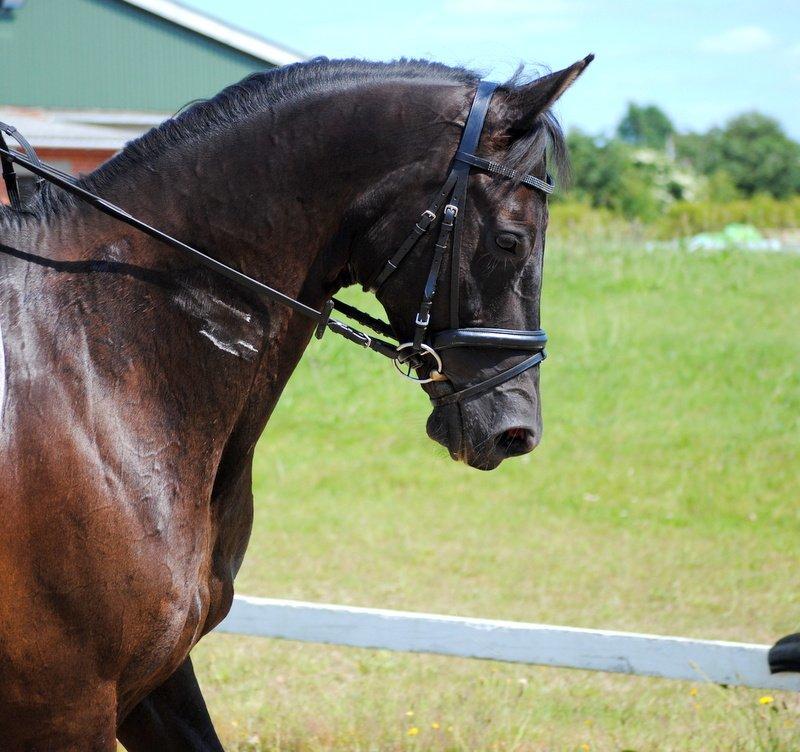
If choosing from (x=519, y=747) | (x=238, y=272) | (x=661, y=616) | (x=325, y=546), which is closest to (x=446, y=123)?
(x=238, y=272)

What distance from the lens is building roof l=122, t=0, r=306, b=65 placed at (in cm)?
1922

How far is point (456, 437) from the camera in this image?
7.96ft

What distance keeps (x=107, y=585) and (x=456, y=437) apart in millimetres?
887

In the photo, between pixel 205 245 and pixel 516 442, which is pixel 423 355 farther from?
pixel 205 245

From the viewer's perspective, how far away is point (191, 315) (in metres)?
2.43

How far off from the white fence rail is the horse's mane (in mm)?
2366

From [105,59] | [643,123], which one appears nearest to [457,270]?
[105,59]

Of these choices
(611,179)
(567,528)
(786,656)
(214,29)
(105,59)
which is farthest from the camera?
(611,179)

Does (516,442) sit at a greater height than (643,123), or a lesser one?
greater

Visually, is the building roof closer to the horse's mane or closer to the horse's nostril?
the horse's mane

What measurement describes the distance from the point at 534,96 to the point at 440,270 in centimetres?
47

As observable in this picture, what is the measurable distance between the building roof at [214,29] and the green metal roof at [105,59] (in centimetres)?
15

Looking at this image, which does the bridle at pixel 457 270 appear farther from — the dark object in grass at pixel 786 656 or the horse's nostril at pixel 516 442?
the dark object in grass at pixel 786 656

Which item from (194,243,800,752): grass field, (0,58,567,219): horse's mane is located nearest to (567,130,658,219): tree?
(194,243,800,752): grass field
